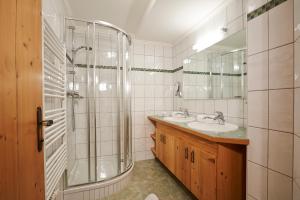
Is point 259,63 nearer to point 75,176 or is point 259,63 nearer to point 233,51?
point 233,51

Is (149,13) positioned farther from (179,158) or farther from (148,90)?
(179,158)

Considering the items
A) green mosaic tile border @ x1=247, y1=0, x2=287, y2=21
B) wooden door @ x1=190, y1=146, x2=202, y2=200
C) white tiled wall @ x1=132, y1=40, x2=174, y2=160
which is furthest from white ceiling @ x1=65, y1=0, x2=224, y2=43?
wooden door @ x1=190, y1=146, x2=202, y2=200

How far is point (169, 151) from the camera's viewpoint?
1.96m

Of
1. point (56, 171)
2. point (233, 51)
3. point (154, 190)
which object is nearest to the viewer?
point (56, 171)

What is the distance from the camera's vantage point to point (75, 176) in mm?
1808

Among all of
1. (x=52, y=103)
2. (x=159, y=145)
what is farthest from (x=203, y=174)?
(x=52, y=103)

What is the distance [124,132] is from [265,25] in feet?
6.15

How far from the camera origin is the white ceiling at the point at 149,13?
1.68 m

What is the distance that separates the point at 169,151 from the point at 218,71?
Answer: 125cm

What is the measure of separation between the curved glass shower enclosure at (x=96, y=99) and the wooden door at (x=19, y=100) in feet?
3.68

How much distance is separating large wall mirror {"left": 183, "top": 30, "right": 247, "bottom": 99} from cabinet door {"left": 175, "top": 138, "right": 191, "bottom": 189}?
2.51 feet

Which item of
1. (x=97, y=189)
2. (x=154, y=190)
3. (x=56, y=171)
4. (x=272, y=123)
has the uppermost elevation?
(x=272, y=123)

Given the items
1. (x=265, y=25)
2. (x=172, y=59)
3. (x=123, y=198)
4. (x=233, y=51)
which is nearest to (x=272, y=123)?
(x=265, y=25)

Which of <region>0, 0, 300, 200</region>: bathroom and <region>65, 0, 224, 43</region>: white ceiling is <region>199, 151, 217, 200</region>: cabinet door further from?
<region>65, 0, 224, 43</region>: white ceiling
